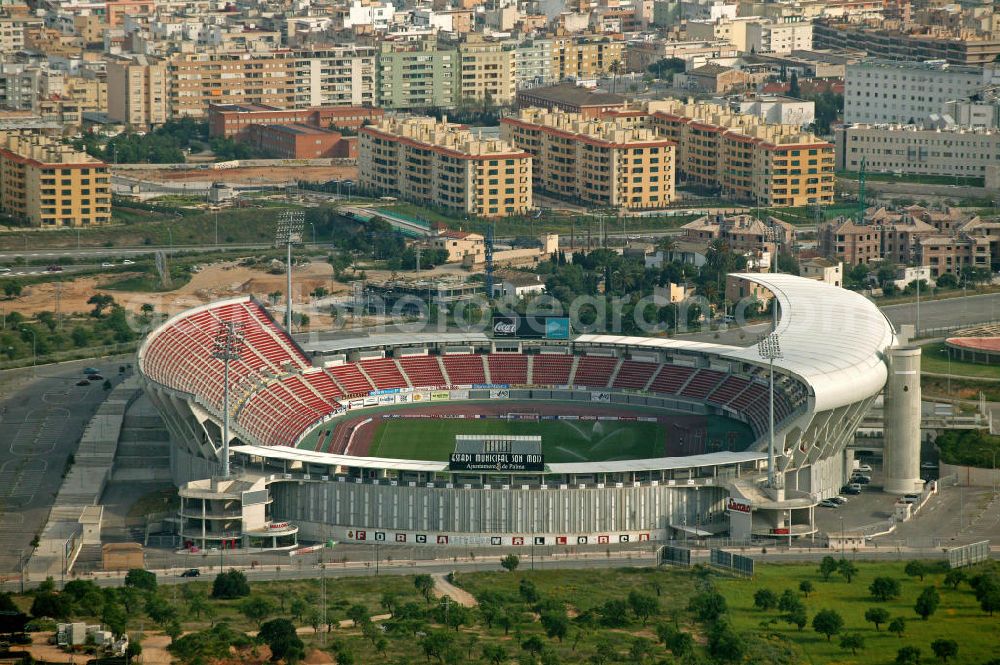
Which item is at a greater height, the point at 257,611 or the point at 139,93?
the point at 139,93

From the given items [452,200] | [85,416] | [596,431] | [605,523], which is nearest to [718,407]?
[596,431]

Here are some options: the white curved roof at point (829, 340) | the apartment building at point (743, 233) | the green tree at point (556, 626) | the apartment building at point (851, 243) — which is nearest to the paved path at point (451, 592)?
the green tree at point (556, 626)

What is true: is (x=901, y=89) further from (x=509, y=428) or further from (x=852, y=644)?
(x=852, y=644)

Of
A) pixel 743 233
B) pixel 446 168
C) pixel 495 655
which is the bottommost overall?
pixel 495 655

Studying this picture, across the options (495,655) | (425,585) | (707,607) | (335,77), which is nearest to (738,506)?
(707,607)

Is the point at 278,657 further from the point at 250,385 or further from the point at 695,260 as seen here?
the point at 695,260

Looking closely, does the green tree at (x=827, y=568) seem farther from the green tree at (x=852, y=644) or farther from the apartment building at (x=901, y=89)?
the apartment building at (x=901, y=89)
